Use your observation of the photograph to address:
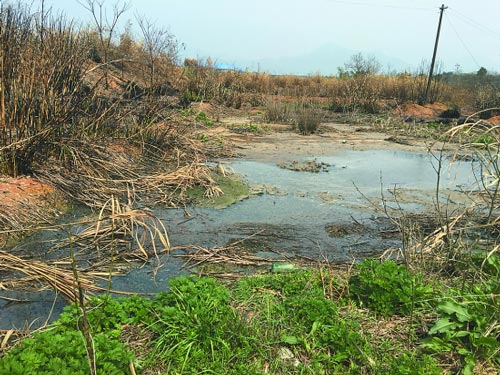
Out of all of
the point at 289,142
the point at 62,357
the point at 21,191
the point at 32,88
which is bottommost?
the point at 62,357

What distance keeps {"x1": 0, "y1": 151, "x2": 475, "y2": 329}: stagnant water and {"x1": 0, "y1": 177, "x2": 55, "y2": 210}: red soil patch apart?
81 cm

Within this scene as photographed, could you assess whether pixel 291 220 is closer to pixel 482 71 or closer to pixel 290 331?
pixel 290 331

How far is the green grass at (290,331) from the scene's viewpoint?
2.66 meters

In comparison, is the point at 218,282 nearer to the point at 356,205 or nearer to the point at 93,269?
the point at 93,269

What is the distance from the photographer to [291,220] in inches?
235

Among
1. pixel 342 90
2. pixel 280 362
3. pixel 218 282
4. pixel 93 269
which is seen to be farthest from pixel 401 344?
pixel 342 90

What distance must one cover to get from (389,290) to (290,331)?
79 centimetres

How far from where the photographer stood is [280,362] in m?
2.84

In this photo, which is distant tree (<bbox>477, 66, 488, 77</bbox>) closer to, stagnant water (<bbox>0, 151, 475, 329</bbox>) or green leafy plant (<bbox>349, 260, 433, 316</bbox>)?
stagnant water (<bbox>0, 151, 475, 329</bbox>)

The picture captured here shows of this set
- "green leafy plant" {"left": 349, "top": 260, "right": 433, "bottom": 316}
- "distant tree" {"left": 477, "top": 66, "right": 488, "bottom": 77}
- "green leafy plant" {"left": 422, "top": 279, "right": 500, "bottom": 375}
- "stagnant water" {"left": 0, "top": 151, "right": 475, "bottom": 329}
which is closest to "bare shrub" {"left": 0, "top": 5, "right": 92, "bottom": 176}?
"stagnant water" {"left": 0, "top": 151, "right": 475, "bottom": 329}

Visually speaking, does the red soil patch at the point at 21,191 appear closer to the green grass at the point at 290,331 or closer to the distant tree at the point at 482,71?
the green grass at the point at 290,331

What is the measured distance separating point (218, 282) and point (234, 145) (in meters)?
7.69

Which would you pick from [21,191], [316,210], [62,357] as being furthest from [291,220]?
[62,357]

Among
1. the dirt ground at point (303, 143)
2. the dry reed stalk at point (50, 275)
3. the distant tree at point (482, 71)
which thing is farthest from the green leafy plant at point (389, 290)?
the distant tree at point (482, 71)
